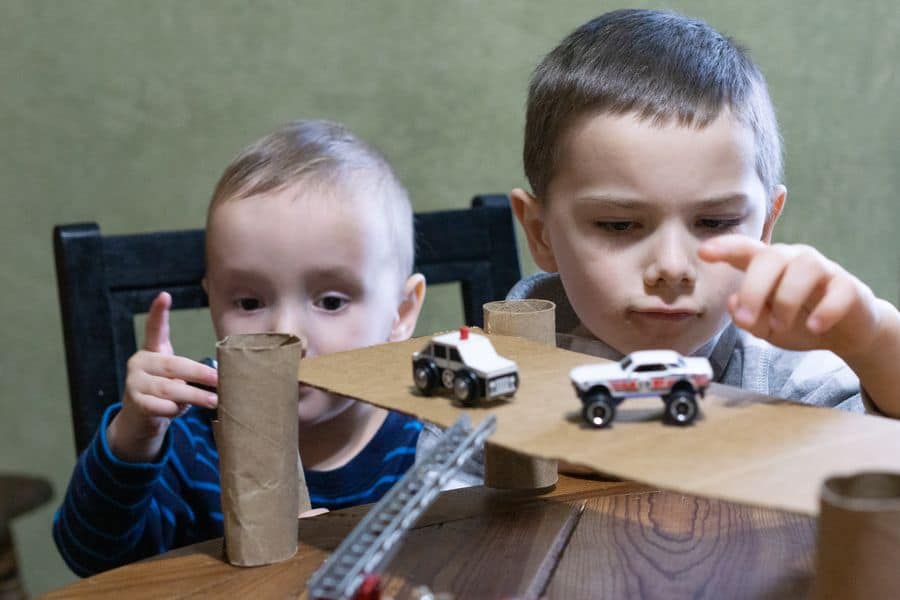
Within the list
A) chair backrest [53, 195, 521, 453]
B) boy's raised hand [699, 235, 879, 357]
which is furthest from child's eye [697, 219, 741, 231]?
chair backrest [53, 195, 521, 453]

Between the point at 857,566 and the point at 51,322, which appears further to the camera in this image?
the point at 51,322

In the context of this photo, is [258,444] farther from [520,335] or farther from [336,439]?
[336,439]

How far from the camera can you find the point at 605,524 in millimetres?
980

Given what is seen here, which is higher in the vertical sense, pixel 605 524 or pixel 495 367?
pixel 495 367

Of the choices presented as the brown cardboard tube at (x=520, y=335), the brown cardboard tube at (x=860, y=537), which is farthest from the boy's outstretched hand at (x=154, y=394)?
the brown cardboard tube at (x=860, y=537)

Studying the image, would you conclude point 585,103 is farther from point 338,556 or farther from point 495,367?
point 338,556

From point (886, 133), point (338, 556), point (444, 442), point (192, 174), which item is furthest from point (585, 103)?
point (886, 133)

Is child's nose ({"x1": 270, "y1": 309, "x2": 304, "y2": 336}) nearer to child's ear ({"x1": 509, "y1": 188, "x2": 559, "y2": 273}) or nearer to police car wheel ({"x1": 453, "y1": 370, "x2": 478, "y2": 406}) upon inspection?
child's ear ({"x1": 509, "y1": 188, "x2": 559, "y2": 273})

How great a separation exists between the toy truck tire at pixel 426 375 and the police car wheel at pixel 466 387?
29mm

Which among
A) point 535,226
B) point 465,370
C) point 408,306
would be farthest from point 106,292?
point 465,370

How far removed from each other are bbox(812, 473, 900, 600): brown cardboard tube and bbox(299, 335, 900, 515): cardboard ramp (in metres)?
0.02

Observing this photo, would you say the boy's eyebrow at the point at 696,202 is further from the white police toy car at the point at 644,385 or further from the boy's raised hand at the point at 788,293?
the white police toy car at the point at 644,385

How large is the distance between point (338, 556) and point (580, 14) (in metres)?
1.93

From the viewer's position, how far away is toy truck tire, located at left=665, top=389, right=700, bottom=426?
30.4 inches
